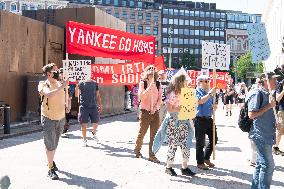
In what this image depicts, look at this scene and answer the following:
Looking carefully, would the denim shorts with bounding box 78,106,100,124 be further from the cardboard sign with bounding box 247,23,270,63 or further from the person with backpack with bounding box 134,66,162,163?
the cardboard sign with bounding box 247,23,270,63

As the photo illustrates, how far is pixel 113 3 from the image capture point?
111 meters

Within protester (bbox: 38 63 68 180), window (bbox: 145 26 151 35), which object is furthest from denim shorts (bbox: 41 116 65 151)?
window (bbox: 145 26 151 35)

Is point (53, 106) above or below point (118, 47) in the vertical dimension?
below

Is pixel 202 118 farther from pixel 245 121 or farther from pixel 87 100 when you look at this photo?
pixel 87 100

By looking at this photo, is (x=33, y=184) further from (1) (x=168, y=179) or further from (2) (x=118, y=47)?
(2) (x=118, y=47)

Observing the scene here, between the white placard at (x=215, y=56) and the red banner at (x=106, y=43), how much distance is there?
3.49 metres

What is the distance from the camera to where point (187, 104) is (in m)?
7.81

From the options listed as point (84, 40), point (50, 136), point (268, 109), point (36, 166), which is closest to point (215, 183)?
point (268, 109)

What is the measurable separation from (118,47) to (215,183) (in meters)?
6.98

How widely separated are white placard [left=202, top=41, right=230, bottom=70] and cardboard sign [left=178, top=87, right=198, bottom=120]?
7.84 feet

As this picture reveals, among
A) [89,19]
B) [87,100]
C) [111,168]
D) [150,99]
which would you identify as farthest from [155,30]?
[111,168]

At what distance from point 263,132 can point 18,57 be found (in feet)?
45.9

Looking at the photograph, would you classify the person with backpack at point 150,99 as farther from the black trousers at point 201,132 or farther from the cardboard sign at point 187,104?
the cardboard sign at point 187,104

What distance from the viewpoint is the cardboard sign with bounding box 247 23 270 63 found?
776 centimetres
